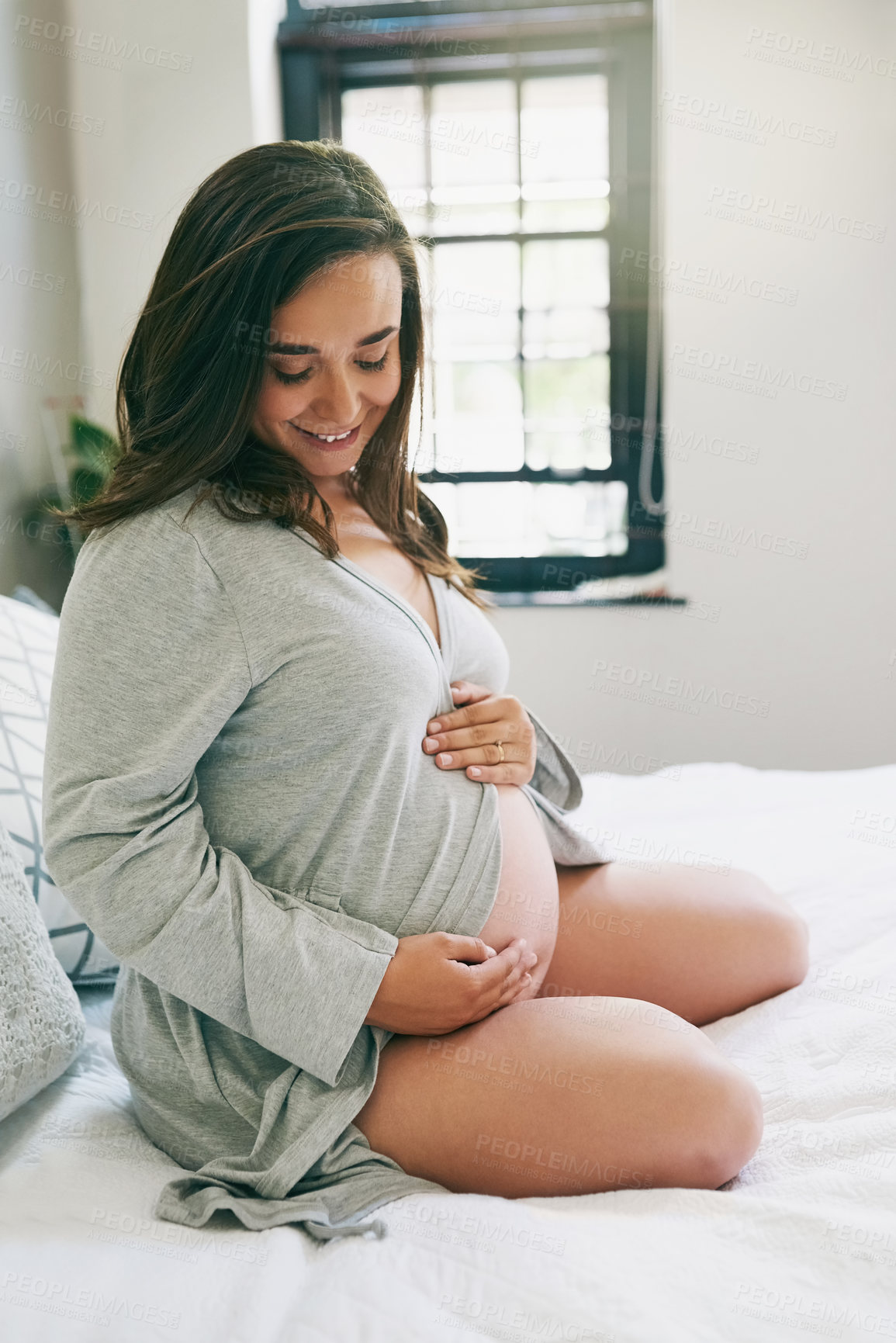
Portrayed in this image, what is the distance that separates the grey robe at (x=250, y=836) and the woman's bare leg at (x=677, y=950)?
0.24 m

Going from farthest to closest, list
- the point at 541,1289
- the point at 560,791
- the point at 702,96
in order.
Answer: the point at 702,96
the point at 560,791
the point at 541,1289

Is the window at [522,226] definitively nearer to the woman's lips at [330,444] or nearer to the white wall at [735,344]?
the white wall at [735,344]

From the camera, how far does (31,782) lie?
1131 millimetres

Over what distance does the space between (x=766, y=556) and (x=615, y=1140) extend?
2.18 metres

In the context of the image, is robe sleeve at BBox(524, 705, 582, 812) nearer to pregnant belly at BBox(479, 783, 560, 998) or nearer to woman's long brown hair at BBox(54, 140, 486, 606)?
pregnant belly at BBox(479, 783, 560, 998)

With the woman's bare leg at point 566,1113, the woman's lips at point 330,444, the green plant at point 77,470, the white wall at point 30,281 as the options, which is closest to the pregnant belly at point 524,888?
the woman's bare leg at point 566,1113

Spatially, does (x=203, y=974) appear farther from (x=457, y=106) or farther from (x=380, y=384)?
(x=457, y=106)

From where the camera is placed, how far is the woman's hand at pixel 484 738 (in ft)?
3.34

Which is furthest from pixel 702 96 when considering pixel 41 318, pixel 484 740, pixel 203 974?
pixel 203 974

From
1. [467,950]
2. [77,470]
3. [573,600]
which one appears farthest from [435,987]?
[573,600]

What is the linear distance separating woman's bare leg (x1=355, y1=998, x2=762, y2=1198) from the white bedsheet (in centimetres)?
3

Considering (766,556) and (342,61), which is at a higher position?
(342,61)

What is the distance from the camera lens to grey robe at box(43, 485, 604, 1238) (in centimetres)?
85

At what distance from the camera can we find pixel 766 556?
9.09ft
